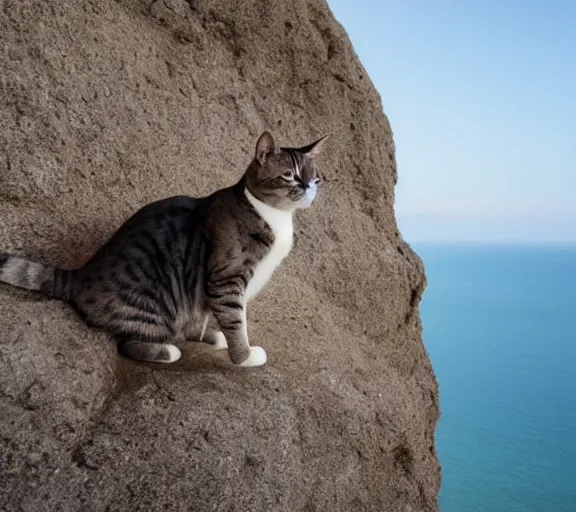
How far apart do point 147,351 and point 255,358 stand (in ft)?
1.59

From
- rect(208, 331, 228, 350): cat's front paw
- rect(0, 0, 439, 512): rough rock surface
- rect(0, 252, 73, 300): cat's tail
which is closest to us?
rect(0, 0, 439, 512): rough rock surface

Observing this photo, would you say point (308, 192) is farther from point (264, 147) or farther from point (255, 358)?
point (255, 358)

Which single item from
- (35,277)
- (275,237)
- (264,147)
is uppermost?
(264,147)

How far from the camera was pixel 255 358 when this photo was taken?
2805 mm

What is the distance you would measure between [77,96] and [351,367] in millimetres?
2032

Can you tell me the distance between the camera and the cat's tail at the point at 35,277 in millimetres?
2557

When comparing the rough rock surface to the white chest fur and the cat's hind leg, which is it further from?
the white chest fur

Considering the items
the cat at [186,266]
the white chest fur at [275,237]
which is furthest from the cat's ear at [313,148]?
the white chest fur at [275,237]

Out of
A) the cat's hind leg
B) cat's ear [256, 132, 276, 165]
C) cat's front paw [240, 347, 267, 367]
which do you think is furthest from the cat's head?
the cat's hind leg

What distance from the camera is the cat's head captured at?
264 cm

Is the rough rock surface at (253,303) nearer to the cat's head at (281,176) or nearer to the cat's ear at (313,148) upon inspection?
the cat's head at (281,176)

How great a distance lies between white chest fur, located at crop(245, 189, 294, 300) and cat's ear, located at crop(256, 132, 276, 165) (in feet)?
0.57

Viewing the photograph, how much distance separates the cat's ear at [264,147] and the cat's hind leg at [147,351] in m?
0.90

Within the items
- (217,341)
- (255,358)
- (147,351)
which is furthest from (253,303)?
(147,351)
